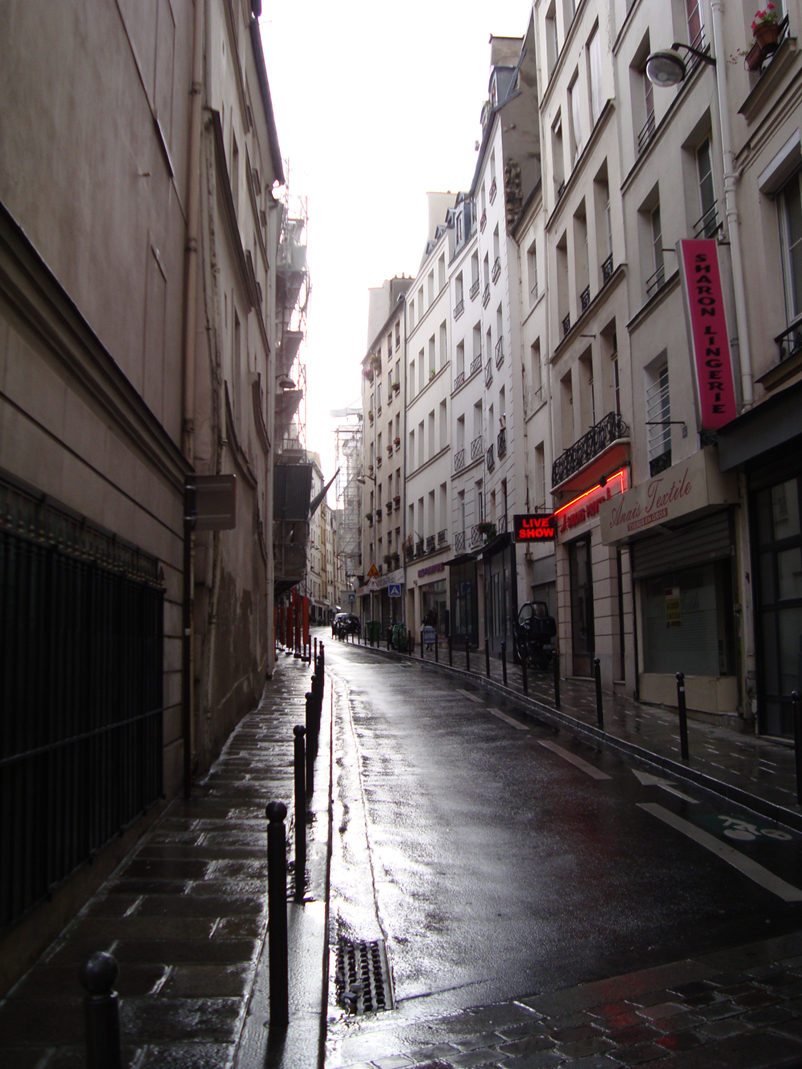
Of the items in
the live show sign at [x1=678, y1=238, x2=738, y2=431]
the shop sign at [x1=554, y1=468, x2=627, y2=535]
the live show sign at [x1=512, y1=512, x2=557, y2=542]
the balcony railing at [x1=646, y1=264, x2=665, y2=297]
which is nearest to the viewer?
the live show sign at [x1=678, y1=238, x2=738, y2=431]

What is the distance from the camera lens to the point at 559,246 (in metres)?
Result: 21.2

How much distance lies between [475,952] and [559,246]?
64.2 ft

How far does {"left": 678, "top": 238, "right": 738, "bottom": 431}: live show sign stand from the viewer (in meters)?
11.1

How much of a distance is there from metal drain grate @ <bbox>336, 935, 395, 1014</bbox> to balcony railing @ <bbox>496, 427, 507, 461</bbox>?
22967 mm

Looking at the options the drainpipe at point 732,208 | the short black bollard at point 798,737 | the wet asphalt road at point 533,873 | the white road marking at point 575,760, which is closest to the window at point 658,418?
the drainpipe at point 732,208

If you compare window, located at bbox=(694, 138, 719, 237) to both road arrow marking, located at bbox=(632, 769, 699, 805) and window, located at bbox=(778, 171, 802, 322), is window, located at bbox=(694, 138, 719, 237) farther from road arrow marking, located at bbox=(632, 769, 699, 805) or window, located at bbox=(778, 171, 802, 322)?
road arrow marking, located at bbox=(632, 769, 699, 805)

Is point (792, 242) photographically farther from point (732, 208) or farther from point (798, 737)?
point (798, 737)

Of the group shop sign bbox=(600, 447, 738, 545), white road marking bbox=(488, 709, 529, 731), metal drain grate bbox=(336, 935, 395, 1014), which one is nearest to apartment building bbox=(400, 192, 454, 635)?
shop sign bbox=(600, 447, 738, 545)

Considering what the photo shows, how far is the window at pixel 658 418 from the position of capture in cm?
1413

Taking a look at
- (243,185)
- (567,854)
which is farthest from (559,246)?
(567,854)

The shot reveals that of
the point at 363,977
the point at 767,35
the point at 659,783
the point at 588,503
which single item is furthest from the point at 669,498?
the point at 363,977

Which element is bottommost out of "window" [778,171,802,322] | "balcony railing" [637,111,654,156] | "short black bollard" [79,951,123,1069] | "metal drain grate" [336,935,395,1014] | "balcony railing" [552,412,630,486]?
"metal drain grate" [336,935,395,1014]

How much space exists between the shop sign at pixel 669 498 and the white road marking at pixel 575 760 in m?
3.70

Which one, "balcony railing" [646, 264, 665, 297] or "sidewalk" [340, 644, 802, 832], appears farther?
"balcony railing" [646, 264, 665, 297]
